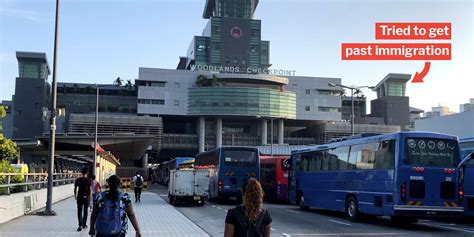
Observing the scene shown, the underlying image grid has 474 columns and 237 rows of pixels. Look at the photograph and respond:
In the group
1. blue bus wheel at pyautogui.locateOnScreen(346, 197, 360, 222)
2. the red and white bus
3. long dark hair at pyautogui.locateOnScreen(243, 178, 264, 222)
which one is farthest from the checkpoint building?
long dark hair at pyautogui.locateOnScreen(243, 178, 264, 222)

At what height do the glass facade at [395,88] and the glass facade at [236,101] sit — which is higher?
the glass facade at [395,88]

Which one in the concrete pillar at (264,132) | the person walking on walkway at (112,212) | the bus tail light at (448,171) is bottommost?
the person walking on walkway at (112,212)

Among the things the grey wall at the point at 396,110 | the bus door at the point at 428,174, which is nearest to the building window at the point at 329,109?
the grey wall at the point at 396,110

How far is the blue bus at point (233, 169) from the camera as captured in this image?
31.9 metres

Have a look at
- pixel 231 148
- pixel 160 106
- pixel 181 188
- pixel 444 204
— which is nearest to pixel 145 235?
pixel 444 204

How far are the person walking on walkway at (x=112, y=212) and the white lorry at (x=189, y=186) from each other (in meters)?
21.9

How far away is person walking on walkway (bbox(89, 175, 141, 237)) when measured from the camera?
24.2 ft

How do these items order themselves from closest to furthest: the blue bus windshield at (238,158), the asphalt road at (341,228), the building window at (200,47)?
1. the asphalt road at (341,228)
2. the blue bus windshield at (238,158)
3. the building window at (200,47)

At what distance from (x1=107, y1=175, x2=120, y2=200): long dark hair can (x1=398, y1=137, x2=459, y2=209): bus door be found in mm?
12259

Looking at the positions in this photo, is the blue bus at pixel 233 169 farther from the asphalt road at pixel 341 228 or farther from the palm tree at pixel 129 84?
the palm tree at pixel 129 84

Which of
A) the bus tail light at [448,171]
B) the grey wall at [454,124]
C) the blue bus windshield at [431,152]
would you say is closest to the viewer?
the blue bus windshield at [431,152]

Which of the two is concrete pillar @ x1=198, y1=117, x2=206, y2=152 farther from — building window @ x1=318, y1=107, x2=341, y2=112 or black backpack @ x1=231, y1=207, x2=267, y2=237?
black backpack @ x1=231, y1=207, x2=267, y2=237

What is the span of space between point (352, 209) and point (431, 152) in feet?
13.1

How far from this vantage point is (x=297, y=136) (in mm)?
145000
